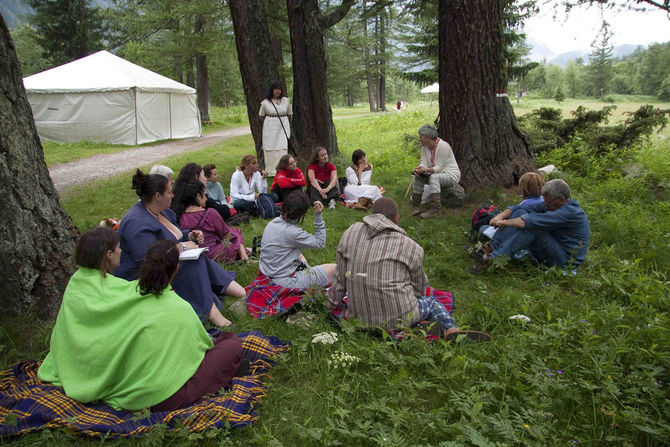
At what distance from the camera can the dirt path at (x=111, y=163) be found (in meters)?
10.4

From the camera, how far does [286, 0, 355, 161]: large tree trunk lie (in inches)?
353

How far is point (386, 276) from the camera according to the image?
3.09m

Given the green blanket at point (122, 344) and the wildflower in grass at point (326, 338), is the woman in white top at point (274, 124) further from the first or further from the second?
the green blanket at point (122, 344)

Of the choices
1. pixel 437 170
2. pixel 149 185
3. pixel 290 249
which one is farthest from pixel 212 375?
pixel 437 170

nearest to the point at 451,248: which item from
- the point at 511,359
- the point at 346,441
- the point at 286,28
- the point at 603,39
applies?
the point at 511,359

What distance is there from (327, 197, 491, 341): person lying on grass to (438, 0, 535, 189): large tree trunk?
3.53 metres

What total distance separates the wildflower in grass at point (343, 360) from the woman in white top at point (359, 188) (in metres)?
4.32

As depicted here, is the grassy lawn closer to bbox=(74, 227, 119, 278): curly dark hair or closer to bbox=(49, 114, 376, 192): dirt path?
bbox=(74, 227, 119, 278): curly dark hair

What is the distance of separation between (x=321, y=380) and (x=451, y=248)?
2.80 metres

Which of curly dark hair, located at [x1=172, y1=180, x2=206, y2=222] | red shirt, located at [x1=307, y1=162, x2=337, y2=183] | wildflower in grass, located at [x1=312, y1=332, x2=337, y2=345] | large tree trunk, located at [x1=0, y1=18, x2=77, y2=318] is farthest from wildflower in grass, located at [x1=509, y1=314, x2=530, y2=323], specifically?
red shirt, located at [x1=307, y1=162, x2=337, y2=183]

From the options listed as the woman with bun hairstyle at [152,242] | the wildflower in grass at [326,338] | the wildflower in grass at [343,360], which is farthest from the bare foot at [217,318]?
the wildflower in grass at [343,360]

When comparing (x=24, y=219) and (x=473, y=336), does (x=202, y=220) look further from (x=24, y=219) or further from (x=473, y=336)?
(x=473, y=336)

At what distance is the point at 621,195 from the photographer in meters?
6.15

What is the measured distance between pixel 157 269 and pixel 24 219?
1.82m
